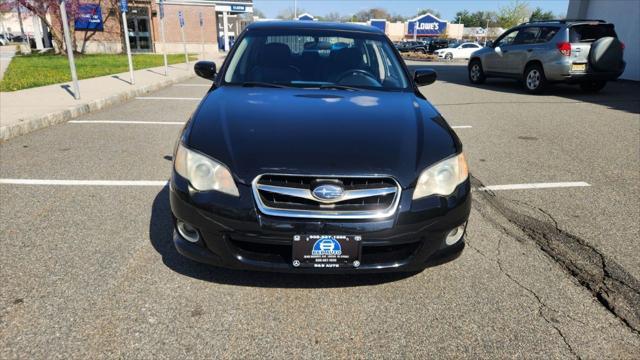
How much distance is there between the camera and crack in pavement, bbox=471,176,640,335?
2.46m

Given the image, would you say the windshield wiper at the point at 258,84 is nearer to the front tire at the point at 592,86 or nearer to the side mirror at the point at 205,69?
the side mirror at the point at 205,69

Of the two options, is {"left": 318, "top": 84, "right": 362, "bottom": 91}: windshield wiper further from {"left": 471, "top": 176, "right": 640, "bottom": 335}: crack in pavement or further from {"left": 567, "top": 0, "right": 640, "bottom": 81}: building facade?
{"left": 567, "top": 0, "right": 640, "bottom": 81}: building facade

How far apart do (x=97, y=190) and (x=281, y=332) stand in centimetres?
274

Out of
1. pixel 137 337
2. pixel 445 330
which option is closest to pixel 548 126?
pixel 445 330

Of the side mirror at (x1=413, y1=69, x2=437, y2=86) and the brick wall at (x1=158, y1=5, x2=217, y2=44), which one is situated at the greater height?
the brick wall at (x1=158, y1=5, x2=217, y2=44)

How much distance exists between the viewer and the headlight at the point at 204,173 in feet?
7.38

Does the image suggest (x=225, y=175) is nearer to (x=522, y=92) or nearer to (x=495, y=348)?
(x=495, y=348)

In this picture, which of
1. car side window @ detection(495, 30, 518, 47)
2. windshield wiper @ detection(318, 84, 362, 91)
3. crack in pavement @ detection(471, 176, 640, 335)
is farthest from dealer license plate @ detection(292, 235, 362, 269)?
car side window @ detection(495, 30, 518, 47)

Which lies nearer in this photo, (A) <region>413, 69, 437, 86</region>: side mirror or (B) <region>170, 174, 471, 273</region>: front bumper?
(B) <region>170, 174, 471, 273</region>: front bumper

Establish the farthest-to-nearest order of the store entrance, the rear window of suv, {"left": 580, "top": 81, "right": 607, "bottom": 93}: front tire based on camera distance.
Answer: the store entrance
{"left": 580, "top": 81, "right": 607, "bottom": 93}: front tire
the rear window of suv

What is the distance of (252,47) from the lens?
12.6 feet

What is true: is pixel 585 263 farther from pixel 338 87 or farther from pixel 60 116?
pixel 60 116

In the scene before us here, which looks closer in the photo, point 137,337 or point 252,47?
point 137,337

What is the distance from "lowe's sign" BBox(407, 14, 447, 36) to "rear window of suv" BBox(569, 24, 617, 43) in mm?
64719
